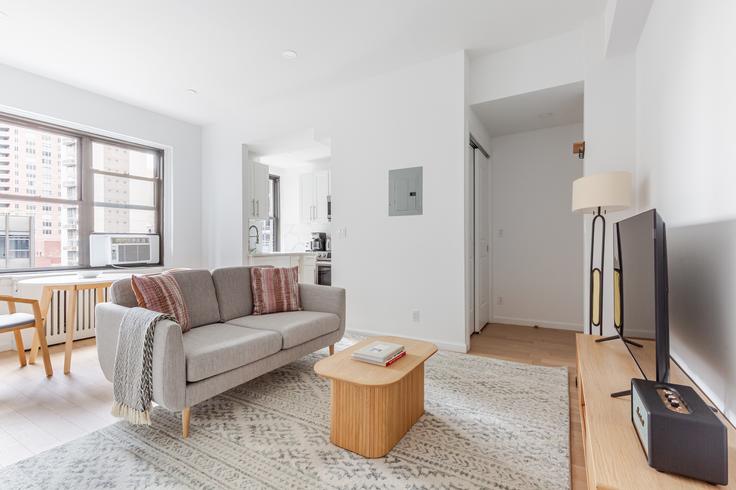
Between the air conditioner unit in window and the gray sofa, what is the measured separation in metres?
2.08

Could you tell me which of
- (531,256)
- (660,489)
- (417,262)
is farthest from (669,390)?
(531,256)

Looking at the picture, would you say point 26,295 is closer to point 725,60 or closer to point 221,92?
point 221,92

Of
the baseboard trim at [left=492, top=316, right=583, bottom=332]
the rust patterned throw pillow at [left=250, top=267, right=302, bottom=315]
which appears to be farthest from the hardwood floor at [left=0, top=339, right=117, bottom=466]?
the baseboard trim at [left=492, top=316, right=583, bottom=332]

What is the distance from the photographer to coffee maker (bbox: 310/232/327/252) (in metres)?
6.45

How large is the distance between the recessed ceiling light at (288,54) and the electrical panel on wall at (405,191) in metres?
1.43

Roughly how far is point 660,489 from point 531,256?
12.6 ft

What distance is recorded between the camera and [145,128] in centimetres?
461

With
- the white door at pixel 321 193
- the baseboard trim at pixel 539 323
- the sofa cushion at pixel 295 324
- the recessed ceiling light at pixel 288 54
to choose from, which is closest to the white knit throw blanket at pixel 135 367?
the sofa cushion at pixel 295 324

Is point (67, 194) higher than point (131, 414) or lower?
higher

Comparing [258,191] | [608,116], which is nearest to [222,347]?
[608,116]

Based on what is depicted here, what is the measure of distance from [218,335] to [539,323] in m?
3.68

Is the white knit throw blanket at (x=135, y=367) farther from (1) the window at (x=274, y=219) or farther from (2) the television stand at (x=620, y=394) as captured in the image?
(1) the window at (x=274, y=219)

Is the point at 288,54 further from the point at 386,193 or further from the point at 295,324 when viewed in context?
the point at 295,324

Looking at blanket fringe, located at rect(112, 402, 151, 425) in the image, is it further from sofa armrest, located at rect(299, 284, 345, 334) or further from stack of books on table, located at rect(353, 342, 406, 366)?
sofa armrest, located at rect(299, 284, 345, 334)
